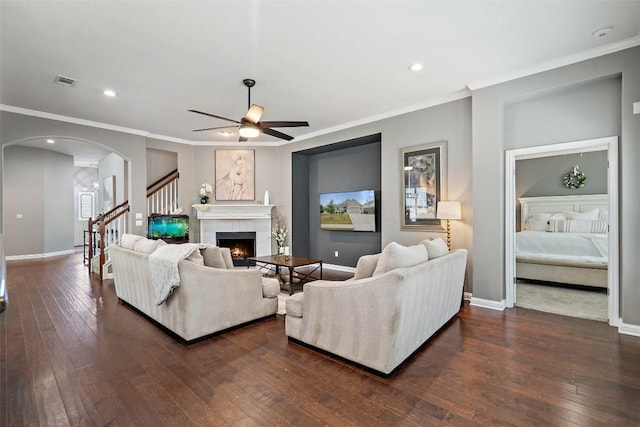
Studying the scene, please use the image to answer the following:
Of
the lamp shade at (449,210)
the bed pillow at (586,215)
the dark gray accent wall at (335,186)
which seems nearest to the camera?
the lamp shade at (449,210)

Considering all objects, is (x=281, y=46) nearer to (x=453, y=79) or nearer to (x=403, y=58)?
(x=403, y=58)

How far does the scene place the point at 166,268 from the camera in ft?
9.39

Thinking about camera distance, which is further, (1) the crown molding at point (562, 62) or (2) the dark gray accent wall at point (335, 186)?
(2) the dark gray accent wall at point (335, 186)

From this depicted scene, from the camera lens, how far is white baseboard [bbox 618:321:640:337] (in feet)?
10.1

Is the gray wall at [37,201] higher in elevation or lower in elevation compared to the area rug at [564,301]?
higher

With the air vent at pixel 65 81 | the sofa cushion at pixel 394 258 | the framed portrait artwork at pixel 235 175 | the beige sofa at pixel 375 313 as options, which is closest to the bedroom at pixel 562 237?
the beige sofa at pixel 375 313

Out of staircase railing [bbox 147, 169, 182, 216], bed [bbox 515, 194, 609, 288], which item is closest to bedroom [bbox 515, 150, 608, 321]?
bed [bbox 515, 194, 609, 288]

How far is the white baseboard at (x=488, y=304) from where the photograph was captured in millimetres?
3889

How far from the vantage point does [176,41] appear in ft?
9.94

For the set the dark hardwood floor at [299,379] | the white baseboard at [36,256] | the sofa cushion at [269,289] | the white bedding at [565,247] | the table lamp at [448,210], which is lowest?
the dark hardwood floor at [299,379]

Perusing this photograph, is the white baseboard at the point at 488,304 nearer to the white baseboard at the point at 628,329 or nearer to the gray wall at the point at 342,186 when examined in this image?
the white baseboard at the point at 628,329

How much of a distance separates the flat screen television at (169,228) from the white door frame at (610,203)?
6.00m

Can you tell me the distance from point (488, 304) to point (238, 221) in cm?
515

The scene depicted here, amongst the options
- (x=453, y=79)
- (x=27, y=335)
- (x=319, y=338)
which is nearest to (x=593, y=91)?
(x=453, y=79)
